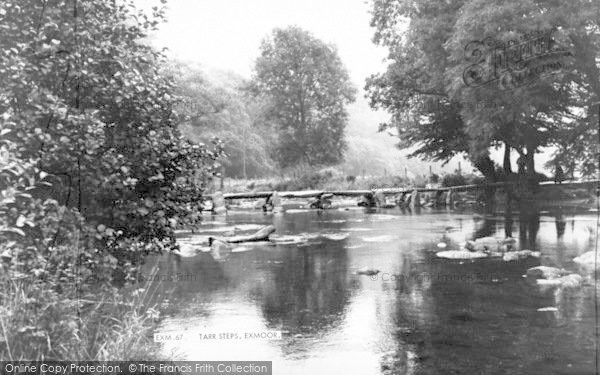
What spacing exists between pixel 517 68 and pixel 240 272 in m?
18.5

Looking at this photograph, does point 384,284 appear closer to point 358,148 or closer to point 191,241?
point 191,241

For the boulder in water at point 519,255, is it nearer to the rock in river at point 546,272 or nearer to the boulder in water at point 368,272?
the rock in river at point 546,272

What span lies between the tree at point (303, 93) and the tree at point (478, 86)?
50.7ft

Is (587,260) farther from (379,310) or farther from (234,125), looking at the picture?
(234,125)

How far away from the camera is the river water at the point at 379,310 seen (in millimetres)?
7000

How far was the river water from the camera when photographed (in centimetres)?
700

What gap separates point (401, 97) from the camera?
122 ft

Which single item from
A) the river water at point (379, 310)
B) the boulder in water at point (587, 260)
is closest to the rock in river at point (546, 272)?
the river water at point (379, 310)

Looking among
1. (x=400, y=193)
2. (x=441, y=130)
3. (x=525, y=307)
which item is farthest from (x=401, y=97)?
(x=525, y=307)

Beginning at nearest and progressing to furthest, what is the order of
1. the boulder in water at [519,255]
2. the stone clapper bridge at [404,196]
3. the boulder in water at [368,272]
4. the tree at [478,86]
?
the boulder in water at [368,272]
the boulder in water at [519,255]
the tree at [478,86]
the stone clapper bridge at [404,196]

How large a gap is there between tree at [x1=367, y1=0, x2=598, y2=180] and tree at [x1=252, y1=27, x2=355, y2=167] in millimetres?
15453

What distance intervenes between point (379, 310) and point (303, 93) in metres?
47.2

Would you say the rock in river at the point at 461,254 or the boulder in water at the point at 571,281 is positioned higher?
the rock in river at the point at 461,254

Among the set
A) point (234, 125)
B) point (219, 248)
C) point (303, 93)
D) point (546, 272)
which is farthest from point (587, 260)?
point (234, 125)
